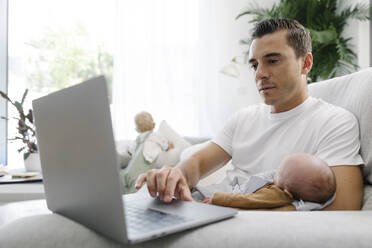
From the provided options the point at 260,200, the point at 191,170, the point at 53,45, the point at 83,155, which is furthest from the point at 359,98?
Result: the point at 53,45

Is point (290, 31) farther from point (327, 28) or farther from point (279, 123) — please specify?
point (327, 28)

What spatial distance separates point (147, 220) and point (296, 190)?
55cm

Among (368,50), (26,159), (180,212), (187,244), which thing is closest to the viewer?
(187,244)

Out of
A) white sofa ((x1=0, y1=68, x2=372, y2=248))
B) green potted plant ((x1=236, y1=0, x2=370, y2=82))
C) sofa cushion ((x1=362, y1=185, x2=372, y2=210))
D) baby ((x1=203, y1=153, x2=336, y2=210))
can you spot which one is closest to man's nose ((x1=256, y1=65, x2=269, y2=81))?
baby ((x1=203, y1=153, x2=336, y2=210))

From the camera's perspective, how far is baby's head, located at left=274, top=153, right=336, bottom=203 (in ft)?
3.07

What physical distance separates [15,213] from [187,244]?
2.47ft

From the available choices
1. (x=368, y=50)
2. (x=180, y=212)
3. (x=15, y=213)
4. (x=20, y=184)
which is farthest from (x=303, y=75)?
(x=368, y=50)

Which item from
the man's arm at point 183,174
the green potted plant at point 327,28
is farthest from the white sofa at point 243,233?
the green potted plant at point 327,28

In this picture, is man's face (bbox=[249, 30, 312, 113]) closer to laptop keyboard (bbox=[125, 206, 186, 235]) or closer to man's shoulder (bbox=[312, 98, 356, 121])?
man's shoulder (bbox=[312, 98, 356, 121])

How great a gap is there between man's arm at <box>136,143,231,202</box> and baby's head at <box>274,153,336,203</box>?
296 mm

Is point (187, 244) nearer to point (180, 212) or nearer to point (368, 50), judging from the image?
point (180, 212)

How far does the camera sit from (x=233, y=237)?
544 mm

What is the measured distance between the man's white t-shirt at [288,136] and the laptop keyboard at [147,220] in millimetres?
602

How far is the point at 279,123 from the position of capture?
128cm
